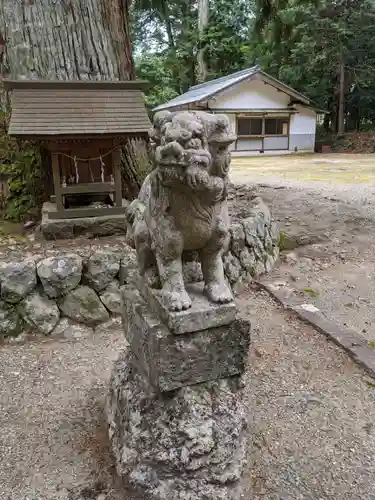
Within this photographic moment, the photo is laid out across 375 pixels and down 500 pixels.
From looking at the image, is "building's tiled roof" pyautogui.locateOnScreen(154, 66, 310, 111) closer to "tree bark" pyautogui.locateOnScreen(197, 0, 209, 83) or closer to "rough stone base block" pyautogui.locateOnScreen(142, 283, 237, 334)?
"tree bark" pyautogui.locateOnScreen(197, 0, 209, 83)

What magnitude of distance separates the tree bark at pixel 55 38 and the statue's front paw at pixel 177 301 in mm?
3478

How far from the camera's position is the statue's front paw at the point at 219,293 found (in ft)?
6.26

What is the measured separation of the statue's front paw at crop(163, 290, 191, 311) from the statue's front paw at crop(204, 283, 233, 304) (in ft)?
0.40

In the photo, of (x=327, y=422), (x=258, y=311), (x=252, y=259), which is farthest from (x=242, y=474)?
(x=252, y=259)

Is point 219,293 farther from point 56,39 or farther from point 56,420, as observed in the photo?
point 56,39

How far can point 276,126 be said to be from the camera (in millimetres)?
19594

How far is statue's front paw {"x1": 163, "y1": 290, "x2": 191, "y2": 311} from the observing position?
5.99ft

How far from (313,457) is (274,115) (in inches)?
725

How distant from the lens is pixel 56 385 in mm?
2938

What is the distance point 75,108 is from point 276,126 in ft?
55.9

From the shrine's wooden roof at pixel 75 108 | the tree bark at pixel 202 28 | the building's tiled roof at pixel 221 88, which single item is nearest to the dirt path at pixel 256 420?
the shrine's wooden roof at pixel 75 108

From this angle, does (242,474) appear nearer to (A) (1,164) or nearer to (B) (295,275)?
(B) (295,275)

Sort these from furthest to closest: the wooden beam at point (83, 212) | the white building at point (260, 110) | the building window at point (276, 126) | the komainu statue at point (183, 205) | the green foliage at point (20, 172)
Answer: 1. the building window at point (276, 126)
2. the white building at point (260, 110)
3. the green foliage at point (20, 172)
4. the wooden beam at point (83, 212)
5. the komainu statue at point (183, 205)

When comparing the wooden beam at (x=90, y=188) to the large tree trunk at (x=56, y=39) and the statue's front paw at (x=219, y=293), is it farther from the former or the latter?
the statue's front paw at (x=219, y=293)
